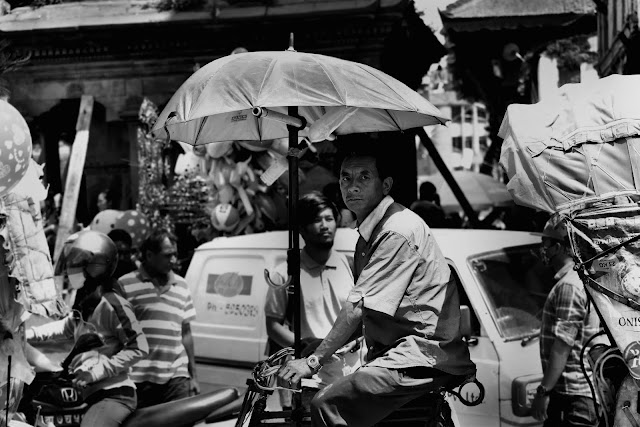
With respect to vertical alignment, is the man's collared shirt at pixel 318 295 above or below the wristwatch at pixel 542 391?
above

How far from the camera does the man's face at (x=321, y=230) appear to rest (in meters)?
6.12

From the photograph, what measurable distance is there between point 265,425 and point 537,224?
8094 mm

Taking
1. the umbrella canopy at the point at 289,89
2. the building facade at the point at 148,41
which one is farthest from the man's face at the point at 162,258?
the building facade at the point at 148,41

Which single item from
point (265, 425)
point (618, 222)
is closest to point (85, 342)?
point (265, 425)

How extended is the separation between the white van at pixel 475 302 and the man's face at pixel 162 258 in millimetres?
1147

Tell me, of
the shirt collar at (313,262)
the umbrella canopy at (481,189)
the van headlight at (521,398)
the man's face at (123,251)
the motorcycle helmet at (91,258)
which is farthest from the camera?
the umbrella canopy at (481,189)

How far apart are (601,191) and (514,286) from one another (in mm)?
2604

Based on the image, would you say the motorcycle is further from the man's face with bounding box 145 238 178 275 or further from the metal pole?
the metal pole

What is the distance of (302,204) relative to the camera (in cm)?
620

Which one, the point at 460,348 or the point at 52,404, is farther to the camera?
the point at 52,404

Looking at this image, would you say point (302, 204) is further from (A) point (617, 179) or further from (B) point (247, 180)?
(B) point (247, 180)

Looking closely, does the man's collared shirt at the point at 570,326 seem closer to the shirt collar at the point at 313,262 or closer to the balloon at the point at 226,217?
A: the shirt collar at the point at 313,262

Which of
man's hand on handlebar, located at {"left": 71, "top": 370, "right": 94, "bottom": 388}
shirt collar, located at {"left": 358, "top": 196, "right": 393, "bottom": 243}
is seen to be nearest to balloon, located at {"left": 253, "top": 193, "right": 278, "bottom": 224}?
man's hand on handlebar, located at {"left": 71, "top": 370, "right": 94, "bottom": 388}

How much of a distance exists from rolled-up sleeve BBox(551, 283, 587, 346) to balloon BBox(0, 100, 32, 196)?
10.8ft
